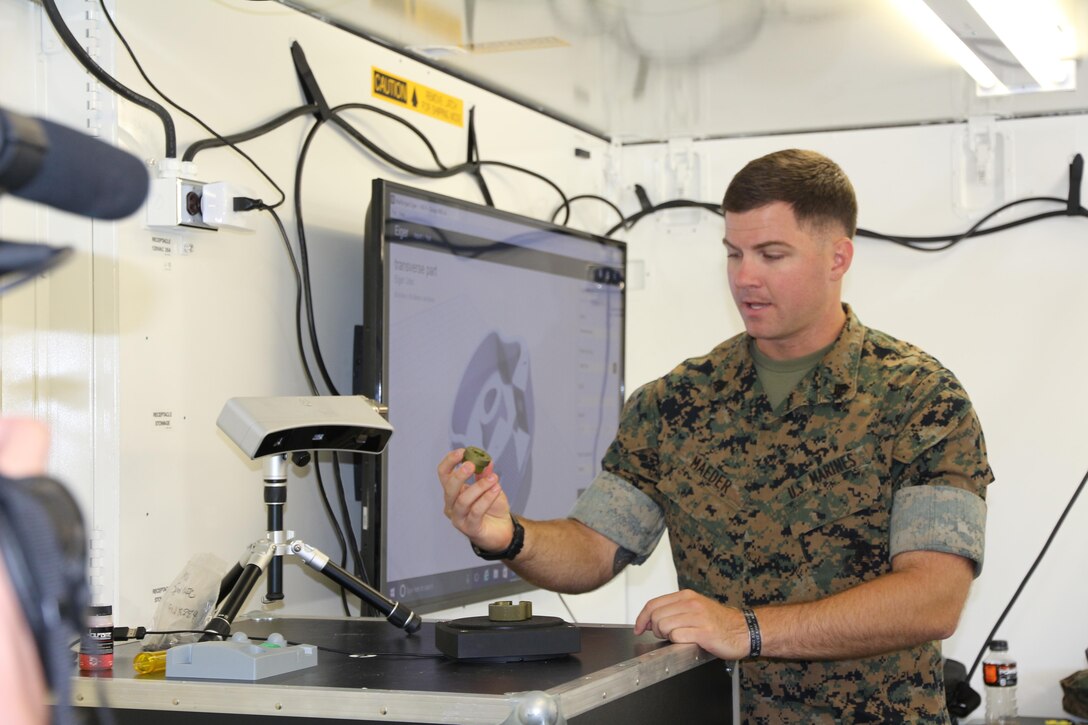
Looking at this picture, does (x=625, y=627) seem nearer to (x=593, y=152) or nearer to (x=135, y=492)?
(x=135, y=492)

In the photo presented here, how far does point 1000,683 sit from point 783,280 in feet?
6.29

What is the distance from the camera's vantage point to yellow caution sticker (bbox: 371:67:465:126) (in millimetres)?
2793

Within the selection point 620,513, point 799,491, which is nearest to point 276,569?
point 620,513

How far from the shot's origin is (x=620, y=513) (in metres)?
2.10

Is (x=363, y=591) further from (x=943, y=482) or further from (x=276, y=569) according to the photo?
(x=943, y=482)

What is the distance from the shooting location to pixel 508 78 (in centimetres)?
317

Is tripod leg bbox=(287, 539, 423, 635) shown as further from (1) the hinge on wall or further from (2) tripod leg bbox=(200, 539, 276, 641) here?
(1) the hinge on wall

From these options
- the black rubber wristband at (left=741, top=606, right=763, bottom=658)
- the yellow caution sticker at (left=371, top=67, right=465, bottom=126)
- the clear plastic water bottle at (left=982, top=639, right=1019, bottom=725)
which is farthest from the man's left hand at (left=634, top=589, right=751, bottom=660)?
the clear plastic water bottle at (left=982, top=639, right=1019, bottom=725)

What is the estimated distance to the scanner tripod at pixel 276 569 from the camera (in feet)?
5.45

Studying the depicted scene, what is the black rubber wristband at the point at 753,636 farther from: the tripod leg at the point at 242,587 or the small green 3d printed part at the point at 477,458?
the tripod leg at the point at 242,587

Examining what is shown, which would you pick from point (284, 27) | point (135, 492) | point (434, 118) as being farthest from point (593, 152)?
point (135, 492)

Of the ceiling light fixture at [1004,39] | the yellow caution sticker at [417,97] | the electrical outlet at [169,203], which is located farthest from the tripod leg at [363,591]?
the ceiling light fixture at [1004,39]

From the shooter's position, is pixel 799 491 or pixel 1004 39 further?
pixel 1004 39

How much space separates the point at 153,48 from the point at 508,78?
4.06ft
